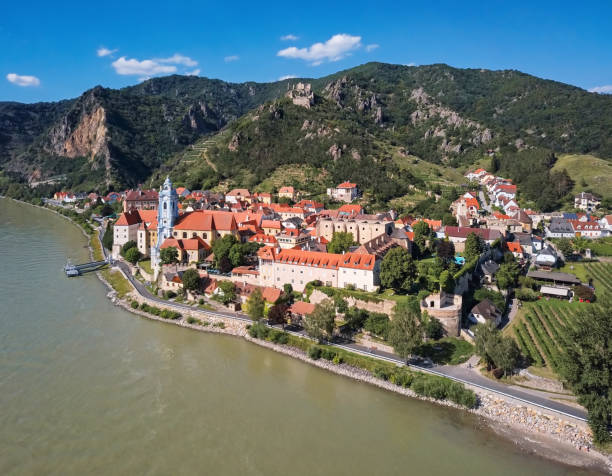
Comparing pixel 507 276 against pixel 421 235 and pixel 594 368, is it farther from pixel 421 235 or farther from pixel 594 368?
pixel 594 368

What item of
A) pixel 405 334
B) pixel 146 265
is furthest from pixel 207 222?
pixel 405 334

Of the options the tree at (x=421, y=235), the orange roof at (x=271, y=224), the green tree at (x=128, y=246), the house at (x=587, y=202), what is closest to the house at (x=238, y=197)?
the orange roof at (x=271, y=224)

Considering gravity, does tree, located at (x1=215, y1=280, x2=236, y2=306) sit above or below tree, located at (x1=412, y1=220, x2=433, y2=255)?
below

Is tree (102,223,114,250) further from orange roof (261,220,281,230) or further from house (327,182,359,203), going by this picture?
house (327,182,359,203)

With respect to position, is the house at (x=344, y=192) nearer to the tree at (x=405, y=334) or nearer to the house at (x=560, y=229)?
the house at (x=560, y=229)

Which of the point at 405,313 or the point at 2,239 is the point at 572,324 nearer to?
the point at 405,313

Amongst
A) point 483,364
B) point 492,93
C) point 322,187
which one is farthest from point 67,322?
point 492,93

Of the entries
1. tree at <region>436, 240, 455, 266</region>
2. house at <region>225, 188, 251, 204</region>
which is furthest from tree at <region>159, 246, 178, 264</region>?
house at <region>225, 188, 251, 204</region>
